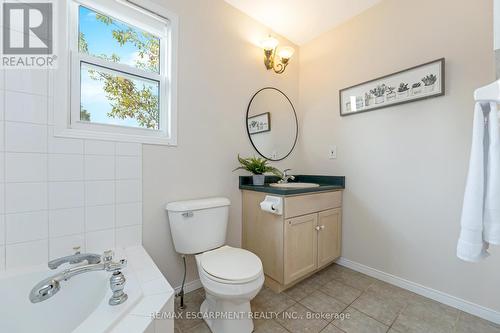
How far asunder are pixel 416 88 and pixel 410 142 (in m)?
0.42

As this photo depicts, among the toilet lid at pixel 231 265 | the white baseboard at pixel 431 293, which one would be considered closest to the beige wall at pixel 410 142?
the white baseboard at pixel 431 293

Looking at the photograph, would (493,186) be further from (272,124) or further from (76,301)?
(76,301)

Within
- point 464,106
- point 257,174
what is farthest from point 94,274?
point 464,106

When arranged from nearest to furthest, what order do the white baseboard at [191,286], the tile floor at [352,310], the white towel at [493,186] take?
the white towel at [493,186], the tile floor at [352,310], the white baseboard at [191,286]

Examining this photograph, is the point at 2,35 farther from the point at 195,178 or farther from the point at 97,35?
the point at 195,178

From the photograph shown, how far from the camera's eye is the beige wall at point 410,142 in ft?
4.54

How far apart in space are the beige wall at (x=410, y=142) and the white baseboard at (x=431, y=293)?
1.4 inches

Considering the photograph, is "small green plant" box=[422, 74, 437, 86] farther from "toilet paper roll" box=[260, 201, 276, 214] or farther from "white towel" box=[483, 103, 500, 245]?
"toilet paper roll" box=[260, 201, 276, 214]

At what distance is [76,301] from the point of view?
985 mm

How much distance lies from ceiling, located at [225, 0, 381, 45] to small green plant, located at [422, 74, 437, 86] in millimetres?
863

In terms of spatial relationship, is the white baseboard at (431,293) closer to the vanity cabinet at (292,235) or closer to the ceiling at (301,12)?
the vanity cabinet at (292,235)

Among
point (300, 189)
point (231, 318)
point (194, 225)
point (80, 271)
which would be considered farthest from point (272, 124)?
point (80, 271)

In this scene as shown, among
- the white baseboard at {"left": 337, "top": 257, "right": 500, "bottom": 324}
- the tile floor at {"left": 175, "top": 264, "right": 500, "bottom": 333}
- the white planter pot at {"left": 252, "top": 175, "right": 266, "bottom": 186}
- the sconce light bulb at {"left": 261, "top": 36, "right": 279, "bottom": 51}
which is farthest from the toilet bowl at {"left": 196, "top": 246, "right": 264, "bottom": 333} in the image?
the sconce light bulb at {"left": 261, "top": 36, "right": 279, "bottom": 51}

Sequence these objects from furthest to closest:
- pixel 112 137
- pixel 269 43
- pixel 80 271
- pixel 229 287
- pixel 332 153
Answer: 1. pixel 332 153
2. pixel 269 43
3. pixel 112 137
4. pixel 229 287
5. pixel 80 271
